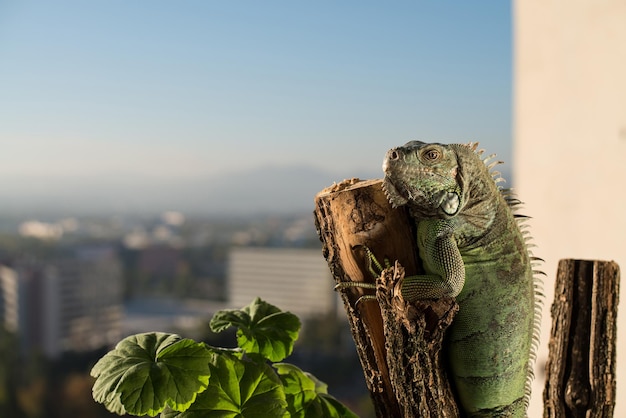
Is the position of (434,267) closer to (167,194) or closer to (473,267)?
(473,267)

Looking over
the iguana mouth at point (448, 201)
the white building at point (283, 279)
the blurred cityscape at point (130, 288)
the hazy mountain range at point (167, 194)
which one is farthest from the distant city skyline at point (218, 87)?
the iguana mouth at point (448, 201)

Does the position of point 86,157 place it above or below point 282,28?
below

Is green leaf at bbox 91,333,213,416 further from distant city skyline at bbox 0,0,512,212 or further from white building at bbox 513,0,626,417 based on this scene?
distant city skyline at bbox 0,0,512,212

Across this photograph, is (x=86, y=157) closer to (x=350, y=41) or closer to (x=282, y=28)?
(x=282, y=28)

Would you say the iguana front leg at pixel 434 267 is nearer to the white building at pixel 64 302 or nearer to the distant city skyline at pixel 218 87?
the distant city skyline at pixel 218 87

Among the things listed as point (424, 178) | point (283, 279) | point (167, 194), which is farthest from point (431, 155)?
point (167, 194)

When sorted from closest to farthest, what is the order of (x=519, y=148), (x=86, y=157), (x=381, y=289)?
(x=381, y=289) → (x=519, y=148) → (x=86, y=157)

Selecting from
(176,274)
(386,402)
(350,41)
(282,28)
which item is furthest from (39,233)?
(386,402)
